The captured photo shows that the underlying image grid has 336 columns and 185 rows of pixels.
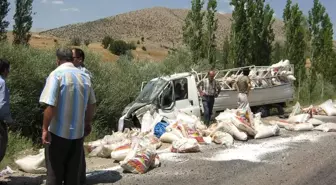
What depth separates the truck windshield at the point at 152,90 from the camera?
1369 centimetres

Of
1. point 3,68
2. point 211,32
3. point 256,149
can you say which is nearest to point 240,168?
point 256,149

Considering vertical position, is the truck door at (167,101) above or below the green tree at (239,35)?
below

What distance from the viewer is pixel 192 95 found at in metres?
14.3

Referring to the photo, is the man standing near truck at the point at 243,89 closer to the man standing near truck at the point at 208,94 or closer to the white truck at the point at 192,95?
the man standing near truck at the point at 208,94

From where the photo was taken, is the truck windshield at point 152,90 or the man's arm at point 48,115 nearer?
the man's arm at point 48,115

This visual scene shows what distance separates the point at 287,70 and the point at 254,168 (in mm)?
11407

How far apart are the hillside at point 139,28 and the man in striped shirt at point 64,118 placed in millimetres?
76895

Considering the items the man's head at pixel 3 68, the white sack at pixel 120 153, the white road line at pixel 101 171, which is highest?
the man's head at pixel 3 68

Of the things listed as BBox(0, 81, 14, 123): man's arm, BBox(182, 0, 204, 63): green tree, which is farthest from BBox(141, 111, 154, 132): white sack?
BBox(182, 0, 204, 63): green tree

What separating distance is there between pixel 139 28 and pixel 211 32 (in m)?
65.2

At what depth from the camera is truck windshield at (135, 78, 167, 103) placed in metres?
13.7

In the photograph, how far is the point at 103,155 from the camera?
30.0 ft

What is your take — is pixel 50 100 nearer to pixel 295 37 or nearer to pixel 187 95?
pixel 187 95

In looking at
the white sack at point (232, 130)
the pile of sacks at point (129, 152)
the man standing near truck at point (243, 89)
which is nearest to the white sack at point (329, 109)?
the man standing near truck at point (243, 89)
